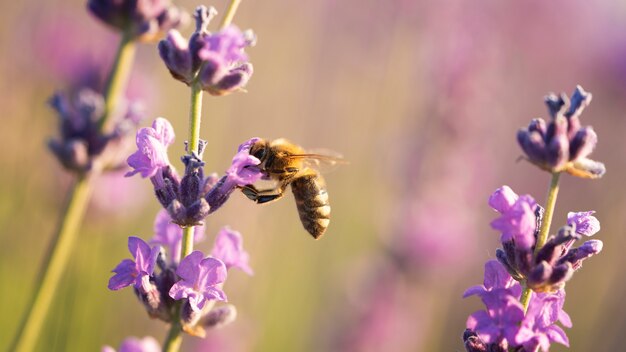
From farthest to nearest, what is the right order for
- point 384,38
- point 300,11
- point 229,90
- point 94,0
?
point 384,38 < point 300,11 < point 94,0 < point 229,90

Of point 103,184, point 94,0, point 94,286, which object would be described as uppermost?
point 94,0

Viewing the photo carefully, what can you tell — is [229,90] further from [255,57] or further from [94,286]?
Answer: [255,57]

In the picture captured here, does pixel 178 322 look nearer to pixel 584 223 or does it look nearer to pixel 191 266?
pixel 191 266

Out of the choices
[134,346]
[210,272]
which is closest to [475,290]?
[210,272]

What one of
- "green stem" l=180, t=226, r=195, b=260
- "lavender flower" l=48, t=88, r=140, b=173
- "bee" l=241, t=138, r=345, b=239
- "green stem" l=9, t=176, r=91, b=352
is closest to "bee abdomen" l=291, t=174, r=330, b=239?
"bee" l=241, t=138, r=345, b=239

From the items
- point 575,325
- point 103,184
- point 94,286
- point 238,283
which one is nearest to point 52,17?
point 103,184

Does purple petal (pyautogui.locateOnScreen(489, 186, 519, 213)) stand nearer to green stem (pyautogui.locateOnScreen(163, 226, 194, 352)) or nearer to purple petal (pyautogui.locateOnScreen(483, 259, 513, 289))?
purple petal (pyautogui.locateOnScreen(483, 259, 513, 289))

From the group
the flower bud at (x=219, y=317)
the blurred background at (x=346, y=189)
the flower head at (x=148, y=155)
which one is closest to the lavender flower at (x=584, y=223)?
the flower bud at (x=219, y=317)
